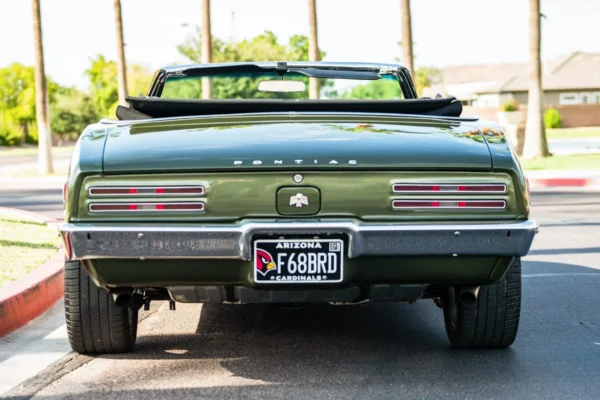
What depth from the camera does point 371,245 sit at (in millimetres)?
4184

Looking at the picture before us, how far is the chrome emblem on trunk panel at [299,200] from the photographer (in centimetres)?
423

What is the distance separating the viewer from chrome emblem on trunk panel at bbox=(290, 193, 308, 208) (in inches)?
167

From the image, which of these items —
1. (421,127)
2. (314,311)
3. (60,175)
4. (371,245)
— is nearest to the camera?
(371,245)

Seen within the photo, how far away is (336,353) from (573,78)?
8684cm

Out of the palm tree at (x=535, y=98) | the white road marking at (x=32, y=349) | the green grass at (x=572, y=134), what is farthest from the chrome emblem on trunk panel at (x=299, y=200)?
the green grass at (x=572, y=134)

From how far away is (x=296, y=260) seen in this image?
4.20 metres

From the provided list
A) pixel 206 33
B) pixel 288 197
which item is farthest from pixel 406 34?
pixel 288 197

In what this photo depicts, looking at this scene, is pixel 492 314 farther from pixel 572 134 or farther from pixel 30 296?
pixel 572 134

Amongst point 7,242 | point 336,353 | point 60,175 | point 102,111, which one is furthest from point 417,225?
point 102,111

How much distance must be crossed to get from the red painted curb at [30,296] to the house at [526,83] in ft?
249

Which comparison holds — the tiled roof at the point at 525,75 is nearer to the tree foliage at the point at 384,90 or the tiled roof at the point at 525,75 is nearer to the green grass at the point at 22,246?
the green grass at the point at 22,246

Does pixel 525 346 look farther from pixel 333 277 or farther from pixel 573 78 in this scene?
pixel 573 78

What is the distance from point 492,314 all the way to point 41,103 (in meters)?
24.9

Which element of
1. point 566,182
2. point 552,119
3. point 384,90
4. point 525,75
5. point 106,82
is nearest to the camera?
point 384,90
